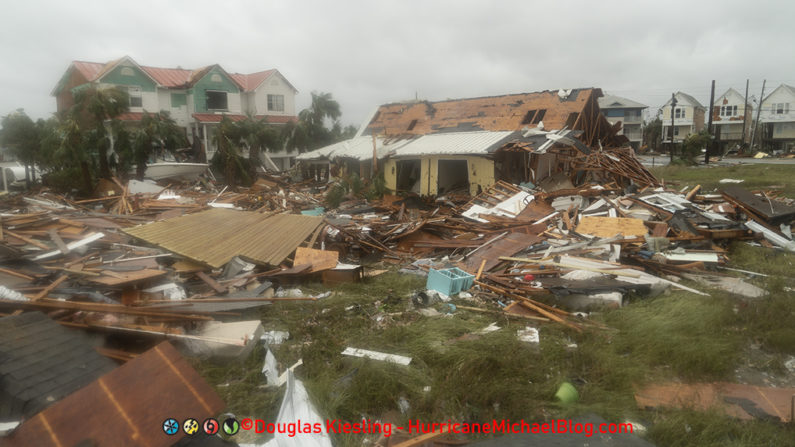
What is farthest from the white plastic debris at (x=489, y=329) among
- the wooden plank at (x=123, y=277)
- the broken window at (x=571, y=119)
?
the broken window at (x=571, y=119)

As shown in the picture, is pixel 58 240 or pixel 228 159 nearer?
pixel 58 240

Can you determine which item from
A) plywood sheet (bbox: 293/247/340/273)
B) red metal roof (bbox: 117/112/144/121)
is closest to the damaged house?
plywood sheet (bbox: 293/247/340/273)

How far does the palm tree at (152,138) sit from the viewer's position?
19.8m

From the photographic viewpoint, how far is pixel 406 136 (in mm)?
19641

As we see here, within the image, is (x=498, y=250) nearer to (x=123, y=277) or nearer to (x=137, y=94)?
(x=123, y=277)

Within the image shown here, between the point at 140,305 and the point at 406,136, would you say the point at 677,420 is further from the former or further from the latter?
the point at 406,136

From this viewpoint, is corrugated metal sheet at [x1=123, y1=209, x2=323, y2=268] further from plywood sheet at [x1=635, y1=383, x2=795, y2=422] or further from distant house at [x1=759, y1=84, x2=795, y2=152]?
distant house at [x1=759, y1=84, x2=795, y2=152]

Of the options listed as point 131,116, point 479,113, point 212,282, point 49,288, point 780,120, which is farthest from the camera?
point 780,120

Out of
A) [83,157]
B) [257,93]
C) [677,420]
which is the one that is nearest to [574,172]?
[677,420]

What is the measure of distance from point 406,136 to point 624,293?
1479 centimetres

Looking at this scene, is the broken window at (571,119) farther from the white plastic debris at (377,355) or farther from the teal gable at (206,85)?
the teal gable at (206,85)

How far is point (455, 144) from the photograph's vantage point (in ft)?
53.7

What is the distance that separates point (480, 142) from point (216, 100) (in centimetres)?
2001

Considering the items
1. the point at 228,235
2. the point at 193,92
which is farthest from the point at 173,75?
the point at 228,235
